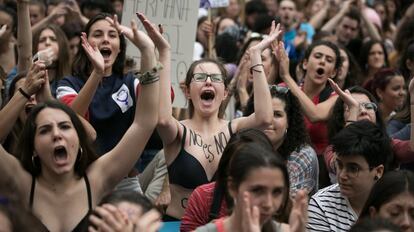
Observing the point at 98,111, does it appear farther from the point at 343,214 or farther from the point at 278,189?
the point at 278,189

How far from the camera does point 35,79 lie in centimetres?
625

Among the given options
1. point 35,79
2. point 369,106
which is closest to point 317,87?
point 369,106

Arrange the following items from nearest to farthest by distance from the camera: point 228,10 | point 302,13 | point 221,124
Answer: point 221,124
point 228,10
point 302,13

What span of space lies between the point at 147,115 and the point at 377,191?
1.18 metres

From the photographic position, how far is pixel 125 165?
5.57m

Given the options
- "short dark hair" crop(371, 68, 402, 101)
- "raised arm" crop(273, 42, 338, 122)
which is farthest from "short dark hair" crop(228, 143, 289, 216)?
"short dark hair" crop(371, 68, 402, 101)

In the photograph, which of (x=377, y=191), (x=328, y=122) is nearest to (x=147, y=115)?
(x=377, y=191)

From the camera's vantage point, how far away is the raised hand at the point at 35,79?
245 inches

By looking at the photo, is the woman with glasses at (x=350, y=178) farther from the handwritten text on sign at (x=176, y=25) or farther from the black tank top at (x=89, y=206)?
the handwritten text on sign at (x=176, y=25)

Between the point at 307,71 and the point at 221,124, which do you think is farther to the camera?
the point at 307,71

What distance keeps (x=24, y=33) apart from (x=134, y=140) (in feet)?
7.60

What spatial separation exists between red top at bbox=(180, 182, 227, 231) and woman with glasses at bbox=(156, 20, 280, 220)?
2.37 feet

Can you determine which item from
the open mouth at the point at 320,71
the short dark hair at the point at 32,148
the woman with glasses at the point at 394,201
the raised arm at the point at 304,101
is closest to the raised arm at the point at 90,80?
the short dark hair at the point at 32,148

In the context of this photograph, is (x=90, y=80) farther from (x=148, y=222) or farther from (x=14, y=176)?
(x=148, y=222)
